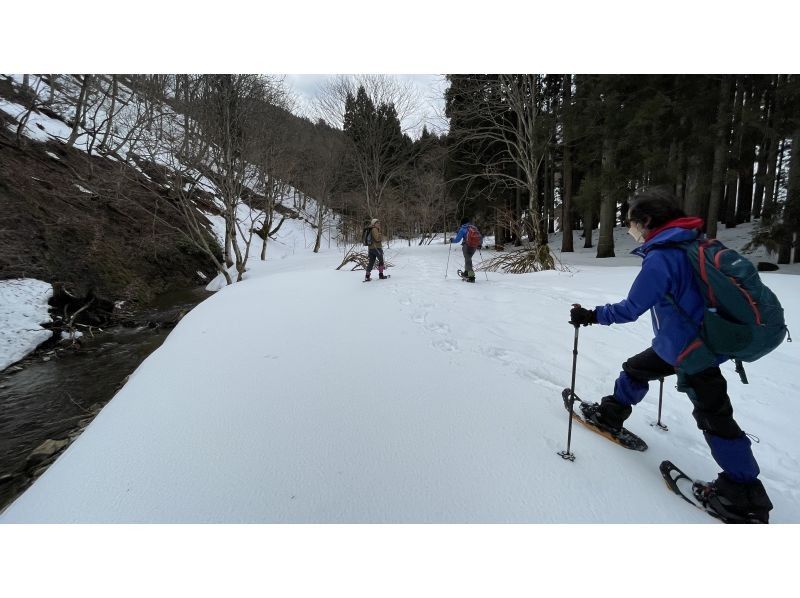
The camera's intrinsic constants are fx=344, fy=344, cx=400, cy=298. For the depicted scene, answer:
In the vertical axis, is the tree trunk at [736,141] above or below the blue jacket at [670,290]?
above

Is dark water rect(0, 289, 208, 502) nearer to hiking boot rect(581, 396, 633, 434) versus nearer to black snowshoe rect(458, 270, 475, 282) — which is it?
hiking boot rect(581, 396, 633, 434)

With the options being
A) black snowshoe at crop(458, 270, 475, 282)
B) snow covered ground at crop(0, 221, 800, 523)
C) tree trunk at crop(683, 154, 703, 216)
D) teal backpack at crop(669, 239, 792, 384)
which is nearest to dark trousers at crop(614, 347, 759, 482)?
teal backpack at crop(669, 239, 792, 384)

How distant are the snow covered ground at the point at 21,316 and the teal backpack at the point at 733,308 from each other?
359 inches

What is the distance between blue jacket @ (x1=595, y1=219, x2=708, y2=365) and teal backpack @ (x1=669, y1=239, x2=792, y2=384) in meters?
0.04

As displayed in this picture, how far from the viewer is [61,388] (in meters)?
5.14

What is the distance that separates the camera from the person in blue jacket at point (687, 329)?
6.00 ft

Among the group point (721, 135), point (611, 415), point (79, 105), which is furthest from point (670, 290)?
point (79, 105)

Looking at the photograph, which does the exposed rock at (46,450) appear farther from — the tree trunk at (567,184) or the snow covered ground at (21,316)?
the tree trunk at (567,184)

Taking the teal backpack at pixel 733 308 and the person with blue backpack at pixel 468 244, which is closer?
the teal backpack at pixel 733 308

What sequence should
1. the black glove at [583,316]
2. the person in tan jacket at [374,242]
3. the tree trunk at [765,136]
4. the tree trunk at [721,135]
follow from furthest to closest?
the tree trunk at [721,135] → the tree trunk at [765,136] → the person in tan jacket at [374,242] → the black glove at [583,316]

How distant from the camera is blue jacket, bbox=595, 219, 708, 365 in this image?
6.05 feet

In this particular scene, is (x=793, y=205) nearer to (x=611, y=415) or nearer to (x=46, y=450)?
(x=611, y=415)

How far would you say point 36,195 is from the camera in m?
10.7

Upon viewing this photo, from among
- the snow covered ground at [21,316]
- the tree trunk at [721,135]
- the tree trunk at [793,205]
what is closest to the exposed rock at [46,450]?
the snow covered ground at [21,316]
